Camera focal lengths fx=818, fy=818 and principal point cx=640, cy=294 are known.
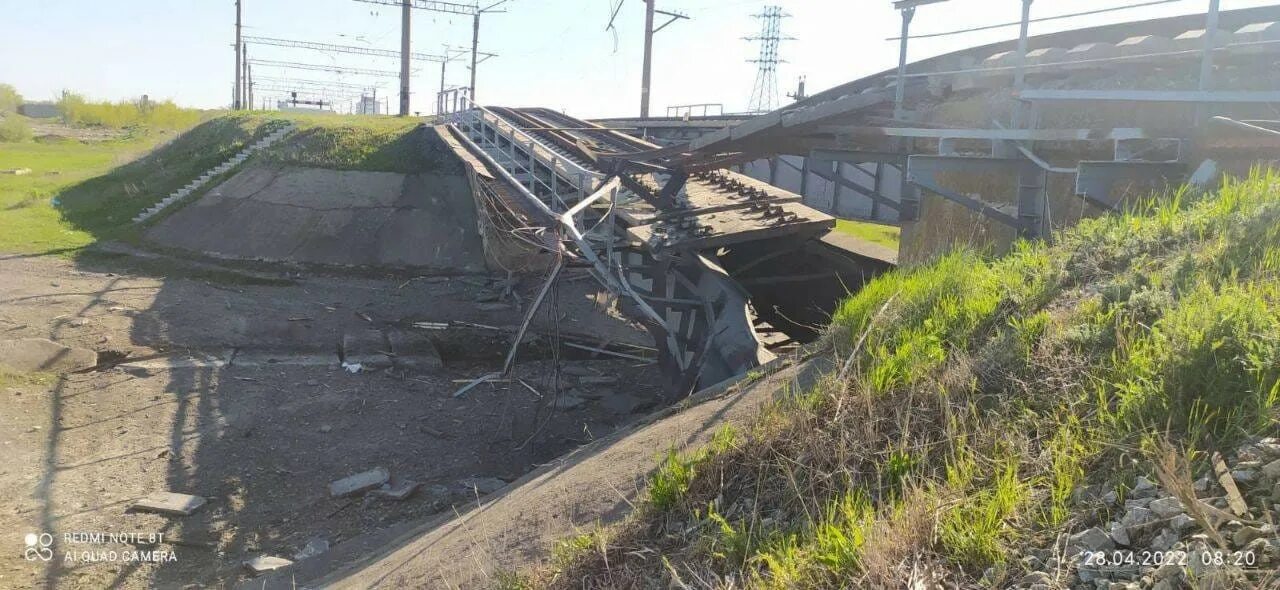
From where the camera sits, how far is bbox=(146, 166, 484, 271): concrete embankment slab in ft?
66.4

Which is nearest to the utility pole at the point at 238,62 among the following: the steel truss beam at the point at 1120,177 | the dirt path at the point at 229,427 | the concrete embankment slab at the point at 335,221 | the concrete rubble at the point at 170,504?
the concrete embankment slab at the point at 335,221

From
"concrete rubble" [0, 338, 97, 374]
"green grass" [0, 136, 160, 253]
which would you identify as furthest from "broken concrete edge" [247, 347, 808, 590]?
"green grass" [0, 136, 160, 253]

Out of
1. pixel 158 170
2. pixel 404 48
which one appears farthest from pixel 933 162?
pixel 404 48

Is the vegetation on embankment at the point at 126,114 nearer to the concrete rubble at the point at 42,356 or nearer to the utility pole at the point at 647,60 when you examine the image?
the utility pole at the point at 647,60

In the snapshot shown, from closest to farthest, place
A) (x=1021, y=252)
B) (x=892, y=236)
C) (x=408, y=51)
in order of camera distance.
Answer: (x=1021, y=252) → (x=892, y=236) → (x=408, y=51)

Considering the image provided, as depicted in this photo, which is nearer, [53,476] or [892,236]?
[53,476]

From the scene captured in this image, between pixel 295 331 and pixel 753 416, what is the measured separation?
453 inches

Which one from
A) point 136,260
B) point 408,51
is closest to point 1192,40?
point 136,260

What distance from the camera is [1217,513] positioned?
247cm

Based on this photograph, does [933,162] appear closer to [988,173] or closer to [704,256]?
[988,173]

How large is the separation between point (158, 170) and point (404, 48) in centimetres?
985

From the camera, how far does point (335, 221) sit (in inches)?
845

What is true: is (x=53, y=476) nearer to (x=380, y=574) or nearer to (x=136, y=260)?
(x=380, y=574)

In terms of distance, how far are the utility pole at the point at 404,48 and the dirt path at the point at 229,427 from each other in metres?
17.9
